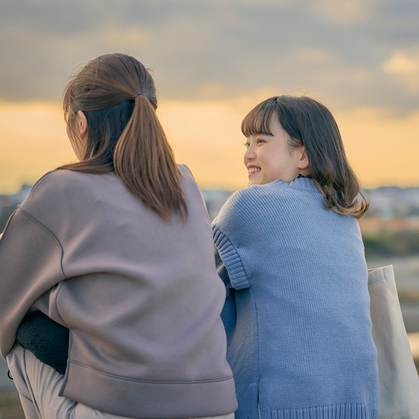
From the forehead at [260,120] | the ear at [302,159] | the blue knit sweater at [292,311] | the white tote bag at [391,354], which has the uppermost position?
the forehead at [260,120]

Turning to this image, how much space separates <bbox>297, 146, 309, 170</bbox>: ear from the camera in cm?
145

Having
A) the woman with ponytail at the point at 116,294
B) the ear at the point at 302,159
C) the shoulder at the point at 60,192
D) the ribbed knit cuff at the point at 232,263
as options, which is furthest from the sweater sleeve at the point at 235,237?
the shoulder at the point at 60,192

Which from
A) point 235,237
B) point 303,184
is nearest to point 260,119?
point 303,184

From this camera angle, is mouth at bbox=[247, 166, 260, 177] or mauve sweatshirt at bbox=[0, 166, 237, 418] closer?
mauve sweatshirt at bbox=[0, 166, 237, 418]

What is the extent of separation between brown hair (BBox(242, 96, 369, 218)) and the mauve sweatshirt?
0.51 meters

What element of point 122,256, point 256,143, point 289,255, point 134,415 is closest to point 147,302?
point 122,256

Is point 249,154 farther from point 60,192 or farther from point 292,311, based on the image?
point 60,192

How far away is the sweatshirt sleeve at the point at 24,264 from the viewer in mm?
1029

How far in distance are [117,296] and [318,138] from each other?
0.76m

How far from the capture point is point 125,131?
1132 millimetres

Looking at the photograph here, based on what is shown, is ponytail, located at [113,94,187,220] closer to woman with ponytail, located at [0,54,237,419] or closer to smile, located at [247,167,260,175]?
woman with ponytail, located at [0,54,237,419]

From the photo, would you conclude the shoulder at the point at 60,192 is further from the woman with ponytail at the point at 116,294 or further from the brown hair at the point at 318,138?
the brown hair at the point at 318,138

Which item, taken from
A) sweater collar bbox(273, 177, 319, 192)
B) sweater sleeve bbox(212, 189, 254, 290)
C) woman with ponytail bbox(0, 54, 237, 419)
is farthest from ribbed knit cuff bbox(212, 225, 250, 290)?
sweater collar bbox(273, 177, 319, 192)

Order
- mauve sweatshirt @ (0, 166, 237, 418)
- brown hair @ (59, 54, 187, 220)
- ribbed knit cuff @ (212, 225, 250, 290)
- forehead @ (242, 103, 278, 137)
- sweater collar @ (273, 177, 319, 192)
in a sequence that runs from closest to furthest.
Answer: mauve sweatshirt @ (0, 166, 237, 418)
brown hair @ (59, 54, 187, 220)
ribbed knit cuff @ (212, 225, 250, 290)
sweater collar @ (273, 177, 319, 192)
forehead @ (242, 103, 278, 137)
